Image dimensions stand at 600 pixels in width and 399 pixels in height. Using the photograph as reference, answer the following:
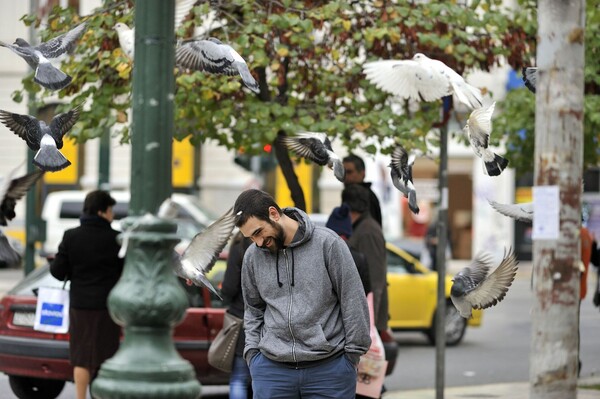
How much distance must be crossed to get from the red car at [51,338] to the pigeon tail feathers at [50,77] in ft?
9.30

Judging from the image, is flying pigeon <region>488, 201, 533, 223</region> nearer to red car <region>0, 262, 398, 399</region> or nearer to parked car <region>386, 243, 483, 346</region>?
red car <region>0, 262, 398, 399</region>

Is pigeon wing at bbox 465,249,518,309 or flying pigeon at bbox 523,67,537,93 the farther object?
flying pigeon at bbox 523,67,537,93

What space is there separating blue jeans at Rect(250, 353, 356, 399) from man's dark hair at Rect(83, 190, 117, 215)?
370 centimetres

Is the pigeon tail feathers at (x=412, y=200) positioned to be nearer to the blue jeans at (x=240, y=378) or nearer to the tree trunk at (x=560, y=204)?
the blue jeans at (x=240, y=378)

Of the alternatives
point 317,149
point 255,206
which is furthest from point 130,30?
point 255,206

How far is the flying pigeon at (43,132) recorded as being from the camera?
7.78 metres

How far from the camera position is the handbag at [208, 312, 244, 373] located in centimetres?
853

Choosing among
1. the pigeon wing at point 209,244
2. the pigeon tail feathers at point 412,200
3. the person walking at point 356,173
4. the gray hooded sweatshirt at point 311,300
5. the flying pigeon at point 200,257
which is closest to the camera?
the gray hooded sweatshirt at point 311,300

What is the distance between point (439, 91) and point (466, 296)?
1363 millimetres

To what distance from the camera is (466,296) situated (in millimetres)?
7805

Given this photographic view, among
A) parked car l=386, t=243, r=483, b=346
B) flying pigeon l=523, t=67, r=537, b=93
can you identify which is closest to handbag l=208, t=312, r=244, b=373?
flying pigeon l=523, t=67, r=537, b=93

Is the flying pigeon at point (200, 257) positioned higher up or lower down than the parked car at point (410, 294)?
higher up

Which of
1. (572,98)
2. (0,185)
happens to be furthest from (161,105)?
(0,185)

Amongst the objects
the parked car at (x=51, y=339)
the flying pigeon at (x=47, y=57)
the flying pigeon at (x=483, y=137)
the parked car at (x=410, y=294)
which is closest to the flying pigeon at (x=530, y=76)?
the flying pigeon at (x=483, y=137)
